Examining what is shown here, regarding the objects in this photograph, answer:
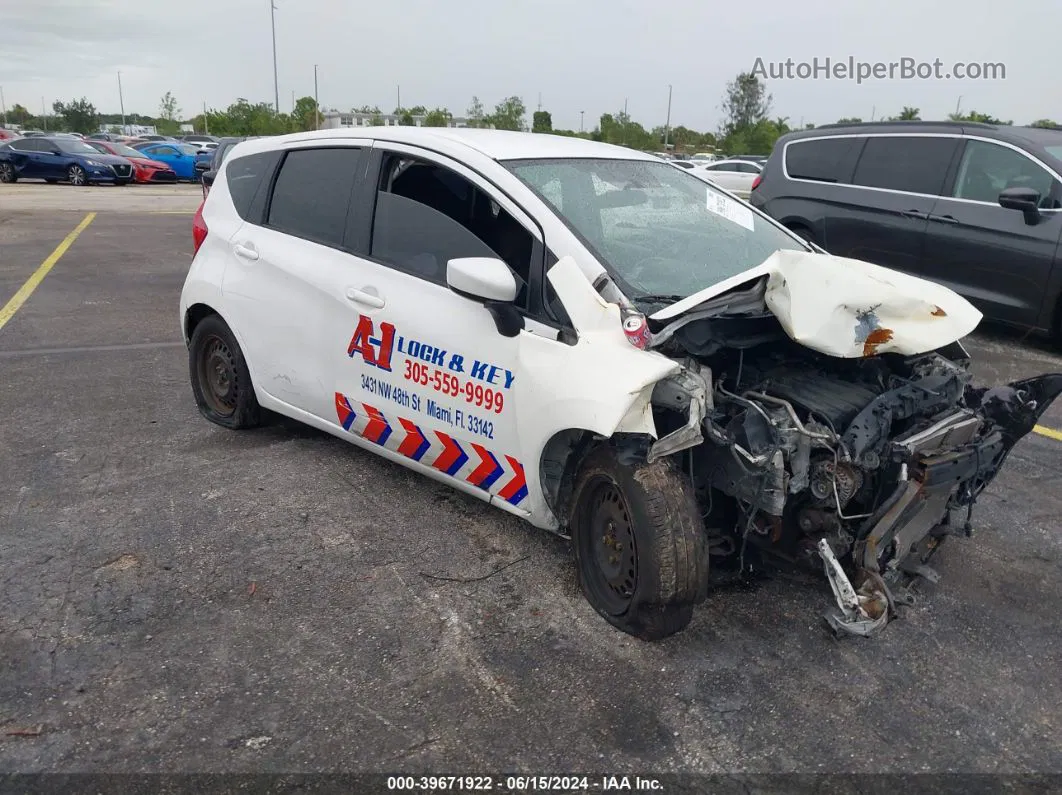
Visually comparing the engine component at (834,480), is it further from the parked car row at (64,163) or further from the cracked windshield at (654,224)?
the parked car row at (64,163)

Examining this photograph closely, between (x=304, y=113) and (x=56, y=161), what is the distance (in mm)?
27196

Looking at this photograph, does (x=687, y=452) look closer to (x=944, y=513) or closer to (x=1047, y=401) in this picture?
(x=944, y=513)

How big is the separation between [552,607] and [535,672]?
0.43 m

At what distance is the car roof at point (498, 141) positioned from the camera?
3869 mm

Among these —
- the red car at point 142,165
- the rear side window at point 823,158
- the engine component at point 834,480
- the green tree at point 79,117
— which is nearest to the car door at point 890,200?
the rear side window at point 823,158

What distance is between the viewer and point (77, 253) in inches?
490

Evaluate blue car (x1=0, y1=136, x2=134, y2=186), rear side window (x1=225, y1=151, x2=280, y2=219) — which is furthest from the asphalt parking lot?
blue car (x1=0, y1=136, x2=134, y2=186)

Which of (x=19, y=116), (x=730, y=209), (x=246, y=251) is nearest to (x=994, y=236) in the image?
(x=730, y=209)

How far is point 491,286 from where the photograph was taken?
10.6ft

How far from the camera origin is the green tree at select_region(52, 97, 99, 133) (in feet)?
276

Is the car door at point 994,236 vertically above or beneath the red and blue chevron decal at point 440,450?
above

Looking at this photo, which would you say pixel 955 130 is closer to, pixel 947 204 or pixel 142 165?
pixel 947 204

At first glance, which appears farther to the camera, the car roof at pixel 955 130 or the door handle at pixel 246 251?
the car roof at pixel 955 130

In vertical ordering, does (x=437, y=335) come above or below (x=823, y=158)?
below
